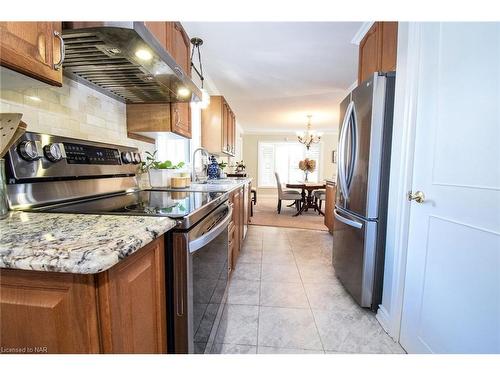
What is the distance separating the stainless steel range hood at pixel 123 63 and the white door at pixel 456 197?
1.29 m

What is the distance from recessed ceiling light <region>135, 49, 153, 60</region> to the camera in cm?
94

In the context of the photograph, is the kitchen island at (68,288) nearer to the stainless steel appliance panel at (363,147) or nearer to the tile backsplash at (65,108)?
the tile backsplash at (65,108)

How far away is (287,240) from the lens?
10.9 feet

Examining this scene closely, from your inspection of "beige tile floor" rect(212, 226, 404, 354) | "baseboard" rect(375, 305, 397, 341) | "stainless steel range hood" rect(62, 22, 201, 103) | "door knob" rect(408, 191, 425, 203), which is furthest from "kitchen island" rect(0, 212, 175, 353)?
"baseboard" rect(375, 305, 397, 341)

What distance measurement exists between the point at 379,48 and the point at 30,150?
2.24m

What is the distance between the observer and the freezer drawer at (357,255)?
1593 mm

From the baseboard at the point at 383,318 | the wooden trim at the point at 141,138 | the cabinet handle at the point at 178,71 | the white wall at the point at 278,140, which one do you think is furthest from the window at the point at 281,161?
the cabinet handle at the point at 178,71

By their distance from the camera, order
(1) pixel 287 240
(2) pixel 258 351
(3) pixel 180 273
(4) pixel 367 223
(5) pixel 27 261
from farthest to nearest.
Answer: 1. (1) pixel 287 240
2. (4) pixel 367 223
3. (2) pixel 258 351
4. (3) pixel 180 273
5. (5) pixel 27 261

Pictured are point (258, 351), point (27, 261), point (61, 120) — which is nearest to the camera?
point (27, 261)

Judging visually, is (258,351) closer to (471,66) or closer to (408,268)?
(408,268)

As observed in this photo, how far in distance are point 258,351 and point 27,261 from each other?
124 cm

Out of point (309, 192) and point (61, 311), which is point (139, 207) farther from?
point (309, 192)

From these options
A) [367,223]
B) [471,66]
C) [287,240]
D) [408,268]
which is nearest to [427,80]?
[471,66]

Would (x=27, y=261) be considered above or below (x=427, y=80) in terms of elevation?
below
